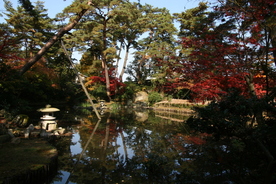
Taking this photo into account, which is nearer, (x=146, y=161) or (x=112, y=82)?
(x=146, y=161)

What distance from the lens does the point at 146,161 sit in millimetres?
4531

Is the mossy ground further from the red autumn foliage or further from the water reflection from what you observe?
the red autumn foliage

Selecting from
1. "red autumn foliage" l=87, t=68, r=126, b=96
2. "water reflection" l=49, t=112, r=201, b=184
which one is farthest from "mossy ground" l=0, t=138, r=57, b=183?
"red autumn foliage" l=87, t=68, r=126, b=96

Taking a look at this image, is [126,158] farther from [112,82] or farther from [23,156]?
[112,82]

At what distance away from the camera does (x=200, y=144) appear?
5.96 meters

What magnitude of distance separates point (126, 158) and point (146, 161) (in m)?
0.57

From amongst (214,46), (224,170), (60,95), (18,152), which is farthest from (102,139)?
(60,95)

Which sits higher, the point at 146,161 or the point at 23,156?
the point at 23,156

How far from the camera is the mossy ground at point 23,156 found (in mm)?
3322

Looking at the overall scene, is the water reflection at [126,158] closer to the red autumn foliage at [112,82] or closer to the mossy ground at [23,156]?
the mossy ground at [23,156]

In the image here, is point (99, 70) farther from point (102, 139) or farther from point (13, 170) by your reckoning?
point (13, 170)

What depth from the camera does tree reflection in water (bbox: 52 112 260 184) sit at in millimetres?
3723

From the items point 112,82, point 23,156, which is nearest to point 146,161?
point 23,156

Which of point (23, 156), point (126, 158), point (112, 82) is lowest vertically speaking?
point (126, 158)
